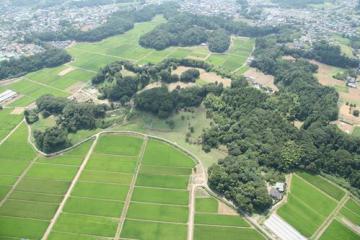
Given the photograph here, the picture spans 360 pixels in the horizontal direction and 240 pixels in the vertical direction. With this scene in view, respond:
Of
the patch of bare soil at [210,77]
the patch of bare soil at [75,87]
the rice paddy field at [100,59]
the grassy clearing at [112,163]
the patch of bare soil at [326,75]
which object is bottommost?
the patch of bare soil at [326,75]

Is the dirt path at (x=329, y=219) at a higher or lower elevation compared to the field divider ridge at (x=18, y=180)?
Result: lower

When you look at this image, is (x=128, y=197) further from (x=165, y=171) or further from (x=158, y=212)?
(x=165, y=171)

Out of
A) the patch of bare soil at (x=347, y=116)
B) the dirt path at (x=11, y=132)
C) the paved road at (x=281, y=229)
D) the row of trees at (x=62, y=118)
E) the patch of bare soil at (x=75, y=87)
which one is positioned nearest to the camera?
the paved road at (x=281, y=229)

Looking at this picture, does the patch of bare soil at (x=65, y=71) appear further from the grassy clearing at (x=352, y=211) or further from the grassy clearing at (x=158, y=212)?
the grassy clearing at (x=352, y=211)

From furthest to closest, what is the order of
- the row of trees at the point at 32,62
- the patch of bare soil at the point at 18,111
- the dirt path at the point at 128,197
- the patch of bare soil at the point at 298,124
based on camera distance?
the row of trees at the point at 32,62 → the patch of bare soil at the point at 18,111 → the patch of bare soil at the point at 298,124 → the dirt path at the point at 128,197

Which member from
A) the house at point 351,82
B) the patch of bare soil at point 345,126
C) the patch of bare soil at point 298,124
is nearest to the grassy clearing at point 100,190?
the patch of bare soil at point 298,124

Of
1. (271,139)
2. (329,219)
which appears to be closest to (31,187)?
(271,139)

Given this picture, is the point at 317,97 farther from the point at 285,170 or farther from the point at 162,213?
the point at 162,213
